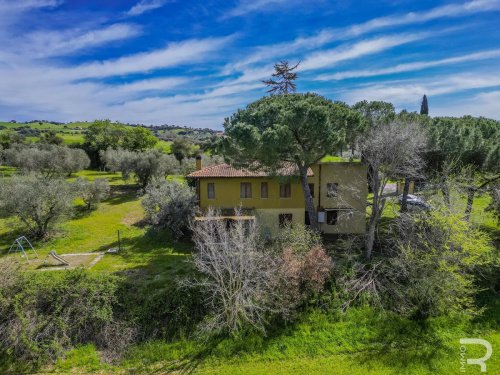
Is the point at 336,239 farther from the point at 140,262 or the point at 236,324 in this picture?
the point at 140,262

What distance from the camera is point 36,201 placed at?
2464 centimetres

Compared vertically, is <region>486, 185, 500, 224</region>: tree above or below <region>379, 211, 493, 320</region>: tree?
above

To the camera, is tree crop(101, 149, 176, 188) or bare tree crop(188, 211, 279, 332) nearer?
bare tree crop(188, 211, 279, 332)

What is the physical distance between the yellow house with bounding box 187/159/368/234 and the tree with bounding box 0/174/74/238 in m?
11.2

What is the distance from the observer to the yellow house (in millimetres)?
25094

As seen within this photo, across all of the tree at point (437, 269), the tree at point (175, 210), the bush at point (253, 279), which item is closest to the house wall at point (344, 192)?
the tree at point (437, 269)

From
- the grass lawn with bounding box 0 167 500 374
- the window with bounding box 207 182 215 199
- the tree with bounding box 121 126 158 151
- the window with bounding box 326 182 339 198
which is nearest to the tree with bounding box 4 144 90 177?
the tree with bounding box 121 126 158 151

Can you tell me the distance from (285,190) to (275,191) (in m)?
0.82

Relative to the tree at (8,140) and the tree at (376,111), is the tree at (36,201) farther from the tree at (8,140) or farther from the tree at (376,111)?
the tree at (8,140)

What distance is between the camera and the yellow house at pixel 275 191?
25.1 m

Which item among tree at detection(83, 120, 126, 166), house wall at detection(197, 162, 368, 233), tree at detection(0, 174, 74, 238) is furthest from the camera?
tree at detection(83, 120, 126, 166)

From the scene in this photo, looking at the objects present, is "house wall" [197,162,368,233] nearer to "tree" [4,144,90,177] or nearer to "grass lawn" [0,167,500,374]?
"grass lawn" [0,167,500,374]

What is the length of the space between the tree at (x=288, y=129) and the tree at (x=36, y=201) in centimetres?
1531

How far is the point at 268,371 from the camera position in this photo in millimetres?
14438
